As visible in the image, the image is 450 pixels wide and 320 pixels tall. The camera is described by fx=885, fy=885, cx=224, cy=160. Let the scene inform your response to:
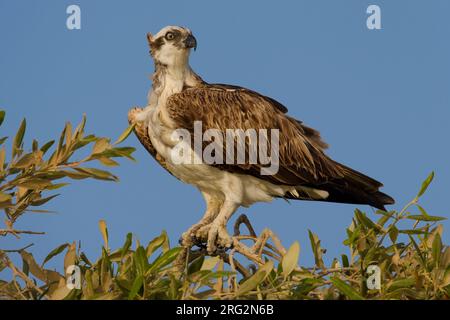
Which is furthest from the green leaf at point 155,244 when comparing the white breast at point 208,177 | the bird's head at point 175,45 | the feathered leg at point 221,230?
the bird's head at point 175,45

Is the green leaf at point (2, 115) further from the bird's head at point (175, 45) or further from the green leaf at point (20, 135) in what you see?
the bird's head at point (175, 45)

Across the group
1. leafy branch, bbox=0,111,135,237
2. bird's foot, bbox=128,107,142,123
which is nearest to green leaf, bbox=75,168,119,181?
leafy branch, bbox=0,111,135,237

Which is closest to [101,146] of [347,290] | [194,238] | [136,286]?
[136,286]

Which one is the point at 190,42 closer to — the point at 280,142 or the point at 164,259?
the point at 280,142

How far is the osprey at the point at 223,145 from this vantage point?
939cm

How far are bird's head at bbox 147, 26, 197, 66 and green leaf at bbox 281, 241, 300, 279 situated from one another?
404 cm

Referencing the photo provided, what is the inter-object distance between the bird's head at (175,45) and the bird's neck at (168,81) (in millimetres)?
66

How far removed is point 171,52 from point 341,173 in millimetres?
2277

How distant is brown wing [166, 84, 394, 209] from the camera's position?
945cm

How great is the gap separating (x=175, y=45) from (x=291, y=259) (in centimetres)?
422

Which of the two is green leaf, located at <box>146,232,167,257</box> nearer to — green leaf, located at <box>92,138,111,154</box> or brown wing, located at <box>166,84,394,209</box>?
green leaf, located at <box>92,138,111,154</box>
